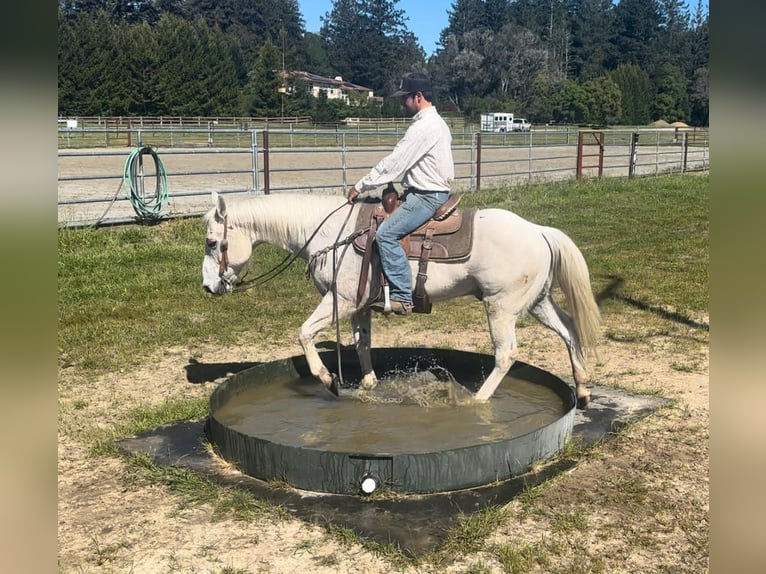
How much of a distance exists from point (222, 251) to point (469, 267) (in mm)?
1873

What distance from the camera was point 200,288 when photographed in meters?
9.73

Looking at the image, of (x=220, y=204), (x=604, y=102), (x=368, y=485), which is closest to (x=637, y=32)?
(x=604, y=102)

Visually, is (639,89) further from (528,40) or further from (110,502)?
(110,502)

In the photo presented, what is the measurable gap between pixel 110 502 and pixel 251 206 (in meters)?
2.39

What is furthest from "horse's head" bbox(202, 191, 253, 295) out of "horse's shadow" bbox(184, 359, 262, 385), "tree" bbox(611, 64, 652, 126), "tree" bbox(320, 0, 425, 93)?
"tree" bbox(320, 0, 425, 93)

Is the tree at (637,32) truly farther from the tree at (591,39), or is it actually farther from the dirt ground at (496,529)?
the dirt ground at (496,529)

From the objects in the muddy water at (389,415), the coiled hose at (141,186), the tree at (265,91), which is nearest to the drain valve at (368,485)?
the muddy water at (389,415)

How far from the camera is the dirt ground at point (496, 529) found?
3521 millimetres

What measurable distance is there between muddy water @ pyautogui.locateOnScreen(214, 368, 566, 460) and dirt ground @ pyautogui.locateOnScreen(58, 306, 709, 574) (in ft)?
2.42

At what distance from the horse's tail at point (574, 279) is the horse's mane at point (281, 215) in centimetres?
170

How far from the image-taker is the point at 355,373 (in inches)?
263

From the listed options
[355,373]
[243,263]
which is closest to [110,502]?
[243,263]

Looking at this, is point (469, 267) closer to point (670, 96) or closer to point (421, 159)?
point (421, 159)
